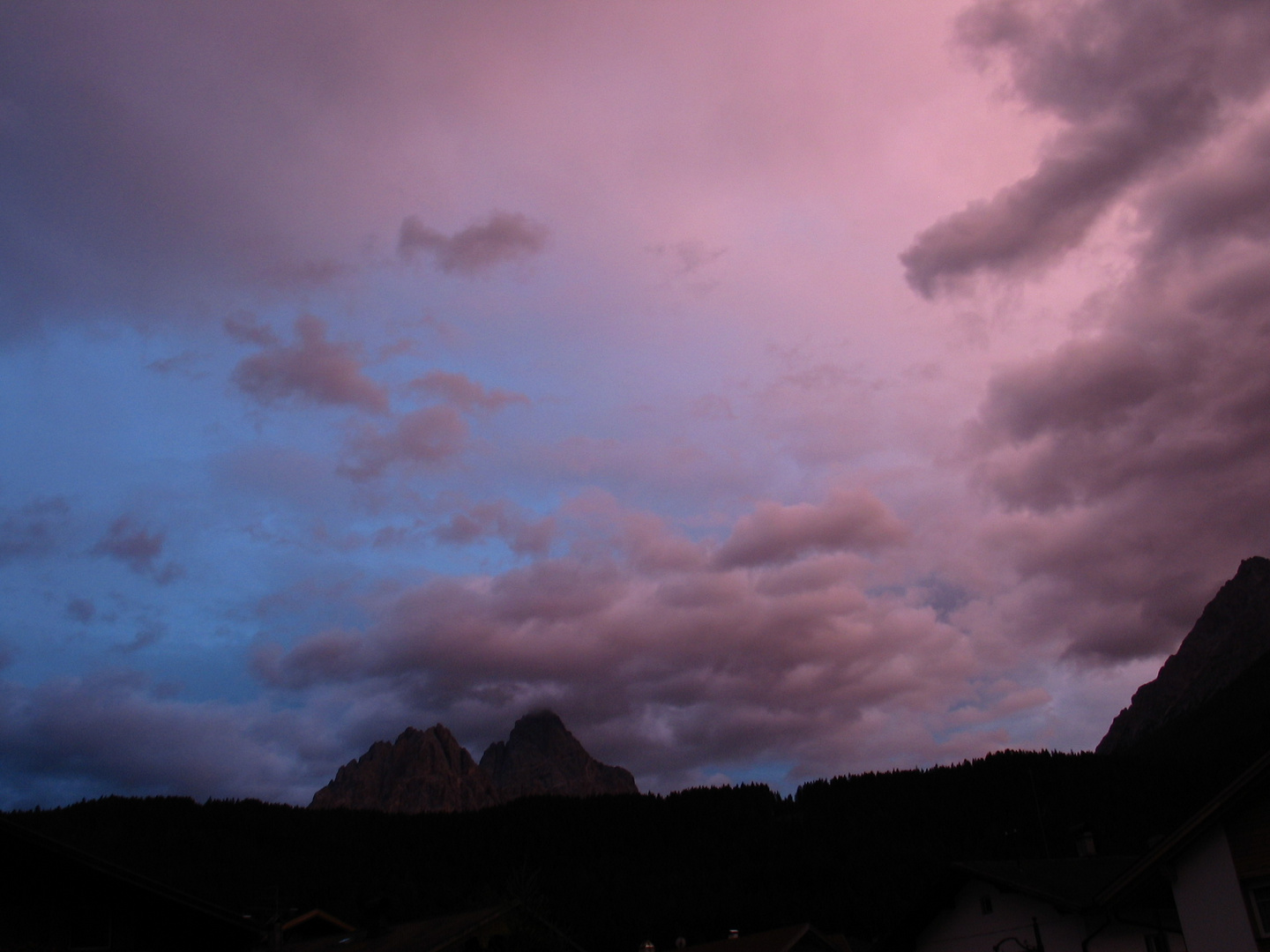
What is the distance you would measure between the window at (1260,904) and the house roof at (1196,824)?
1.62 m

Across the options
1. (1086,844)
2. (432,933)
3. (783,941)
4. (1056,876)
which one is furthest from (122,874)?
(1086,844)

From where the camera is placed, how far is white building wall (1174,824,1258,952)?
24013 millimetres

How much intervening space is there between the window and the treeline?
76815 millimetres

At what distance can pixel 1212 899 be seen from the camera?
24.8 meters

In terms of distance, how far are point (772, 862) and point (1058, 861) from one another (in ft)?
300

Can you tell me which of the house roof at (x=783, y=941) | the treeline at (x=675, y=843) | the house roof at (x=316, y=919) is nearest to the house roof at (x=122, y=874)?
the house roof at (x=783, y=941)

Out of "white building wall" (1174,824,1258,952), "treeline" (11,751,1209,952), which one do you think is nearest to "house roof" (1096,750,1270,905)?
"white building wall" (1174,824,1258,952)

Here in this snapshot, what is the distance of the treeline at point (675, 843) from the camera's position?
4112 inches

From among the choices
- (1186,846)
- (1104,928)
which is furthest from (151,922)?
(1104,928)

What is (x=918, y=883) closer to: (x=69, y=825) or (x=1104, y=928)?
(x=1104, y=928)

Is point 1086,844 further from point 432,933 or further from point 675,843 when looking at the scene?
point 675,843

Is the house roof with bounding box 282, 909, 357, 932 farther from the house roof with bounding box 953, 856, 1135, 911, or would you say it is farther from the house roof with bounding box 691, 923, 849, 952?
the house roof with bounding box 953, 856, 1135, 911

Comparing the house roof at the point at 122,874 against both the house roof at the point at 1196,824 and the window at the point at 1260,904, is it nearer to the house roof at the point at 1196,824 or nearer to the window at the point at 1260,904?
the house roof at the point at 1196,824

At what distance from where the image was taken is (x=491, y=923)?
3819 cm
